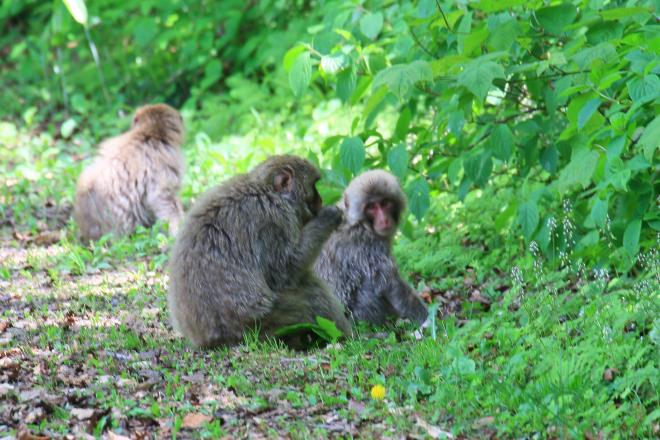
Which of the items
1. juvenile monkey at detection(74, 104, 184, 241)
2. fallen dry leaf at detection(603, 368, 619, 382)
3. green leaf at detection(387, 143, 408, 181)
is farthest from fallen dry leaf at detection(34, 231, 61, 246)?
fallen dry leaf at detection(603, 368, 619, 382)

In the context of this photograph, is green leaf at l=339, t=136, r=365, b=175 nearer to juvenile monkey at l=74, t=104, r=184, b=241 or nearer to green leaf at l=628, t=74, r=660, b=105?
green leaf at l=628, t=74, r=660, b=105

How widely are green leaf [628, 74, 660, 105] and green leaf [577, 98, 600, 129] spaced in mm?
455

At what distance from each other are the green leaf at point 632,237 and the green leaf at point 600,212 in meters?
0.31

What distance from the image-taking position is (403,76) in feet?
20.7

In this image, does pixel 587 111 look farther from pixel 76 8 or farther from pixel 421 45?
pixel 76 8

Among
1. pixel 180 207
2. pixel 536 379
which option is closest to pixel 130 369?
pixel 536 379

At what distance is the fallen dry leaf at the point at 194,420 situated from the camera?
17.3ft

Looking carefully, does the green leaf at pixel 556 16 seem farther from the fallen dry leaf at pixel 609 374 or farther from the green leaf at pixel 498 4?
the fallen dry leaf at pixel 609 374

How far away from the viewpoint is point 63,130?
46.6ft

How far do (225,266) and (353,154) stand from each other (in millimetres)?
1448

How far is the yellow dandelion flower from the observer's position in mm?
5633

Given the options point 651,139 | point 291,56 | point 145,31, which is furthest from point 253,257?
point 145,31

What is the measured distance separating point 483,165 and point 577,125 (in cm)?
141


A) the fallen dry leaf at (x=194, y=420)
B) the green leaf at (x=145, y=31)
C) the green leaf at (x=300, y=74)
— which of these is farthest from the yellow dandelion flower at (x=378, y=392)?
the green leaf at (x=145, y=31)
